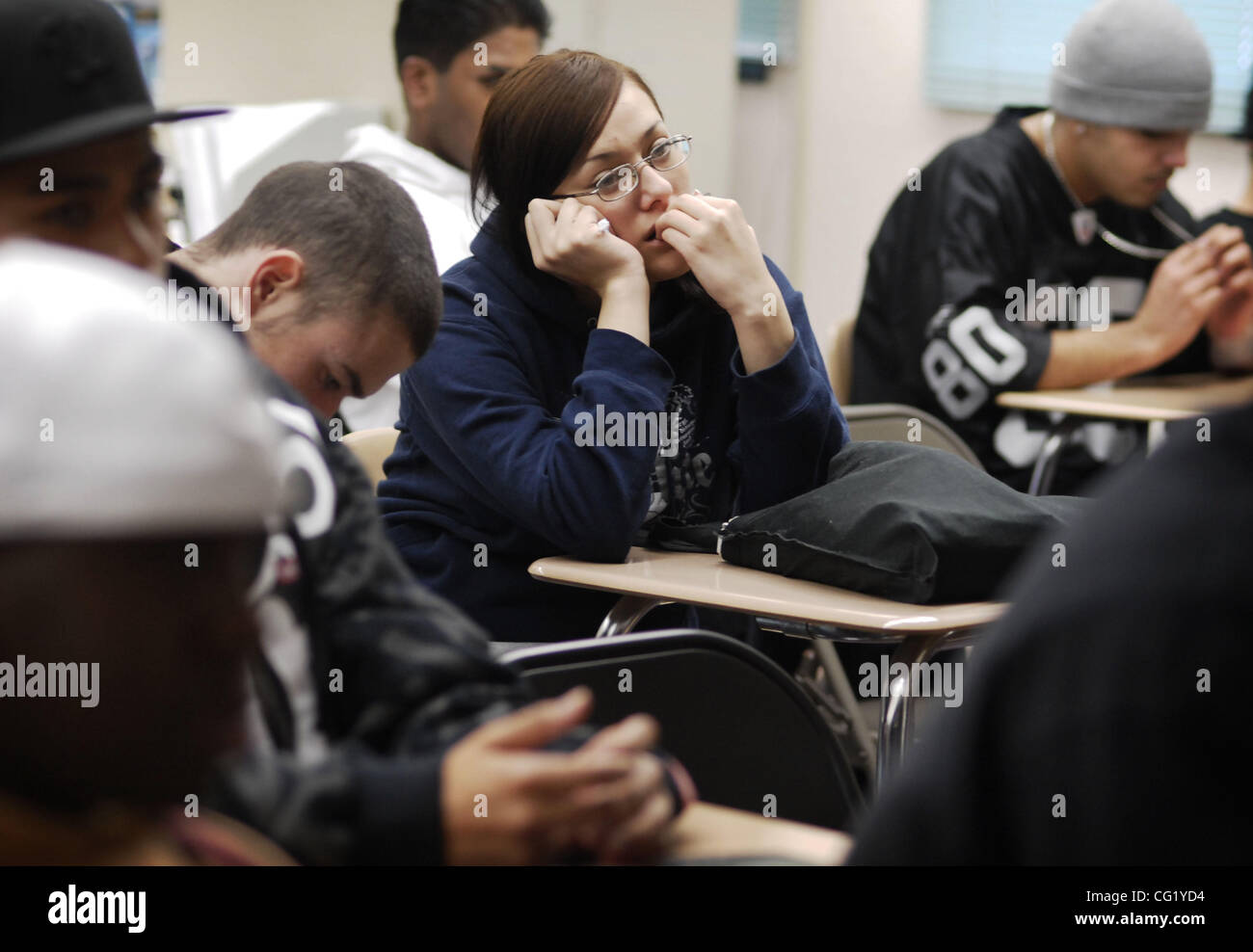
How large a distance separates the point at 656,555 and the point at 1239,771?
1.48 metres

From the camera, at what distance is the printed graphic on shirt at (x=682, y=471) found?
204 centimetres

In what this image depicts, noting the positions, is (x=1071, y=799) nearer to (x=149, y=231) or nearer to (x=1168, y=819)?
(x=1168, y=819)

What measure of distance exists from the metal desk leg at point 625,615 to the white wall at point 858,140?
3.31 m

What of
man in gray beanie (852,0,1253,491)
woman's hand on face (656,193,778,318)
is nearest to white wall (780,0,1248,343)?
man in gray beanie (852,0,1253,491)

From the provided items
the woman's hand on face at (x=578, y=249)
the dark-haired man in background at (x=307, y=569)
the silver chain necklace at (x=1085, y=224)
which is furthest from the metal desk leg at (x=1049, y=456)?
the dark-haired man in background at (x=307, y=569)

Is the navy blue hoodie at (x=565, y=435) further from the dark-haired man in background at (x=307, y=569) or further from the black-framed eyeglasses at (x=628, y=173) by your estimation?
the dark-haired man in background at (x=307, y=569)

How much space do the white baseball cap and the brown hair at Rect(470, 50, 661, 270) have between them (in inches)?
58.1

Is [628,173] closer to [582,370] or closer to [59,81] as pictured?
[582,370]

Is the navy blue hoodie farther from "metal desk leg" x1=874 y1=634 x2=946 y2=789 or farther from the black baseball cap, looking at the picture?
the black baseball cap

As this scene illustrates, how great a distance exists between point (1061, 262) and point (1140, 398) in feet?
1.26

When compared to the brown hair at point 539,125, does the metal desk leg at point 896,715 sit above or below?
below

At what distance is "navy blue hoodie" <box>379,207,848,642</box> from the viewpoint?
1825 mm

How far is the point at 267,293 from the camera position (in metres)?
1.46


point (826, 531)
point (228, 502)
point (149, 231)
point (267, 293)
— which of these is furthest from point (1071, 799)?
point (826, 531)
